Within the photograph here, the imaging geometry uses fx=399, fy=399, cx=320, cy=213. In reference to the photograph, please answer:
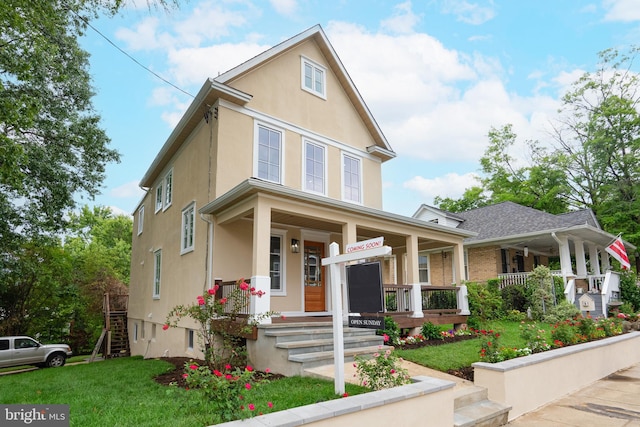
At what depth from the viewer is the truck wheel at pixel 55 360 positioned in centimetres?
1616

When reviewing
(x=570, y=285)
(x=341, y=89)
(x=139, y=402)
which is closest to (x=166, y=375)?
(x=139, y=402)

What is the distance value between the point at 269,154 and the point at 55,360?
43.7ft

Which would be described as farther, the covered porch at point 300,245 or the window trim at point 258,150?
the window trim at point 258,150

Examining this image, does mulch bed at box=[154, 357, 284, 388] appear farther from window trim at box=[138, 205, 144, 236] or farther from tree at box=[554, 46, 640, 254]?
tree at box=[554, 46, 640, 254]

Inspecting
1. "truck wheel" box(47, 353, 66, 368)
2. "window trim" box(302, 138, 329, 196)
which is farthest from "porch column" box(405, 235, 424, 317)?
"truck wheel" box(47, 353, 66, 368)

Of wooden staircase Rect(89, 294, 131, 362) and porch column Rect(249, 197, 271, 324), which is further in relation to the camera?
wooden staircase Rect(89, 294, 131, 362)

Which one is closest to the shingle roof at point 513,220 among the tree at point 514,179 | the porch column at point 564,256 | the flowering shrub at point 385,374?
the porch column at point 564,256

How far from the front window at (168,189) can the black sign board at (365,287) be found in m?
9.93

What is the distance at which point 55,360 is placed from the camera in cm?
1631

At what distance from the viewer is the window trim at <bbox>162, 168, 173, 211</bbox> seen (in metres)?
13.5

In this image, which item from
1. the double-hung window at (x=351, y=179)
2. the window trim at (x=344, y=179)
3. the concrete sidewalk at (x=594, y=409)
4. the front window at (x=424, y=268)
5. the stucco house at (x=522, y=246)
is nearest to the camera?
the concrete sidewalk at (x=594, y=409)

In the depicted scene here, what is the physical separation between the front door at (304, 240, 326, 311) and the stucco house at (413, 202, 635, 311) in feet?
28.5

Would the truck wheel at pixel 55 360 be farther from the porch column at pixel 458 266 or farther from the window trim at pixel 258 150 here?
the porch column at pixel 458 266

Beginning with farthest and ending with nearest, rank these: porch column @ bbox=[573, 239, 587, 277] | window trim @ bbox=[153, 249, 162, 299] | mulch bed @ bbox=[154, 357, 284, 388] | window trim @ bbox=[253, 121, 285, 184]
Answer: porch column @ bbox=[573, 239, 587, 277], window trim @ bbox=[153, 249, 162, 299], window trim @ bbox=[253, 121, 285, 184], mulch bed @ bbox=[154, 357, 284, 388]
